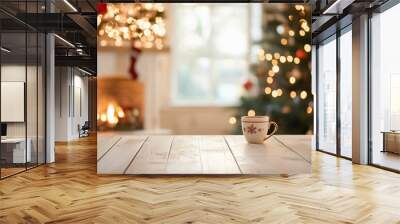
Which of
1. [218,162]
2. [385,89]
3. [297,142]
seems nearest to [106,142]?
[218,162]

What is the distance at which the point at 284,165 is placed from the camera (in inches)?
213

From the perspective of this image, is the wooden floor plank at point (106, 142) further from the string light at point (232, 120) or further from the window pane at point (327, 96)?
the window pane at point (327, 96)

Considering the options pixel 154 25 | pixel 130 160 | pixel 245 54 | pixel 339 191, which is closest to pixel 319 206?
pixel 339 191

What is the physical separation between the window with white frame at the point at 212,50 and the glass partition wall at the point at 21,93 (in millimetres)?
2164

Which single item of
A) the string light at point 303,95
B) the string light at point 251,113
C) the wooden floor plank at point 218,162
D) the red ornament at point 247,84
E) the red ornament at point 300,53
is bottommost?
the wooden floor plank at point 218,162

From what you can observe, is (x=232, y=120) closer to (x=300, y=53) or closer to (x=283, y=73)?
(x=283, y=73)

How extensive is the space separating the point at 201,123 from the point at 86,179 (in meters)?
1.64

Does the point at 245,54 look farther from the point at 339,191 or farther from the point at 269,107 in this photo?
the point at 339,191

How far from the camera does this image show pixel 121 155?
5297 millimetres

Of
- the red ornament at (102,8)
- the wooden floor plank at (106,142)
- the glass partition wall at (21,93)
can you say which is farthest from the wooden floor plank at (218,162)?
the glass partition wall at (21,93)

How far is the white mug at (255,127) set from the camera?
522 centimetres

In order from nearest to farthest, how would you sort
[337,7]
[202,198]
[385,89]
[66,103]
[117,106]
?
[202,198], [117,106], [337,7], [385,89], [66,103]

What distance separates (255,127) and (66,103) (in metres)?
9.30

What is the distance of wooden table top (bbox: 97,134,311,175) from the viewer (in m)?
5.19
